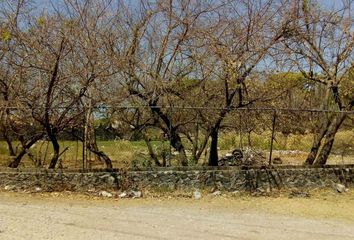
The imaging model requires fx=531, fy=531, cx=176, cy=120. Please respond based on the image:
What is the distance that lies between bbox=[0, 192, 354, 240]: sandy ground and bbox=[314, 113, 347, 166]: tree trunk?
198cm

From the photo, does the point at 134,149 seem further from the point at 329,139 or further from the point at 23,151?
the point at 329,139

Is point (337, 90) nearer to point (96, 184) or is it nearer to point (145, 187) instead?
point (145, 187)

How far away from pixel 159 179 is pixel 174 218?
3.06 meters

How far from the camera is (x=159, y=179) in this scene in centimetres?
1353

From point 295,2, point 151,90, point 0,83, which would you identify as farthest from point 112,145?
point 295,2

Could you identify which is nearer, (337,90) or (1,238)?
(1,238)

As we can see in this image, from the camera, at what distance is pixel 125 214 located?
10.8 m

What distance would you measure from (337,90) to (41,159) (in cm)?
874

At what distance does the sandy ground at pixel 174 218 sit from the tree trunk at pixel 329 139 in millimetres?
1980

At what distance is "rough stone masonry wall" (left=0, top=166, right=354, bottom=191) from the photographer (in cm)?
1336

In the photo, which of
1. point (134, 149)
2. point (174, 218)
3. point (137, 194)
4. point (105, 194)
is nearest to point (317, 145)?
point (134, 149)

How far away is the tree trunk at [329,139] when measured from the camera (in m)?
15.5

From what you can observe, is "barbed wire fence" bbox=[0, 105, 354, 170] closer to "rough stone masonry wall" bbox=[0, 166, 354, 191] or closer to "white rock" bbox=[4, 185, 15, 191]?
"rough stone masonry wall" bbox=[0, 166, 354, 191]

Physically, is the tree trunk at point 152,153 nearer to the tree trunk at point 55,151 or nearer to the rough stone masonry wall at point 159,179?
the rough stone masonry wall at point 159,179
